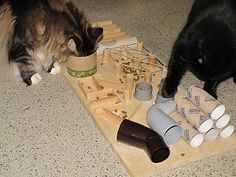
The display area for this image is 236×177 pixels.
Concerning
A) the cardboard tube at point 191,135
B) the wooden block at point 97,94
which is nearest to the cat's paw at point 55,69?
the wooden block at point 97,94

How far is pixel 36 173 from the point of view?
47.6 inches

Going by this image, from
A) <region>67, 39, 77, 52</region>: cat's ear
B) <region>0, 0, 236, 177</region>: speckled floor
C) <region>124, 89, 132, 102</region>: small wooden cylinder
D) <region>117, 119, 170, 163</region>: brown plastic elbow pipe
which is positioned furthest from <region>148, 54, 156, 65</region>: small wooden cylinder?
<region>117, 119, 170, 163</region>: brown plastic elbow pipe

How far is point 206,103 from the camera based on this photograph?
130cm

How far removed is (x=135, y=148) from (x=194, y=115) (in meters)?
0.24

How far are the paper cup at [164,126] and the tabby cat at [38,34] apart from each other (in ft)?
1.46

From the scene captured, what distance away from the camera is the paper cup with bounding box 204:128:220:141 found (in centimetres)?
129

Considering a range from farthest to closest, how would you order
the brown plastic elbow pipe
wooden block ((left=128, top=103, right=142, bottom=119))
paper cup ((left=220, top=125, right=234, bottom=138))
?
wooden block ((left=128, top=103, right=142, bottom=119)) < paper cup ((left=220, top=125, right=234, bottom=138)) < the brown plastic elbow pipe

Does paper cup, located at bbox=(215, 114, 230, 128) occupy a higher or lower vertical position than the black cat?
lower

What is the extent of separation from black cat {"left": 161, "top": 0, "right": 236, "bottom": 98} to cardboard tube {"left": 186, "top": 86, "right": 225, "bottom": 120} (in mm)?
77

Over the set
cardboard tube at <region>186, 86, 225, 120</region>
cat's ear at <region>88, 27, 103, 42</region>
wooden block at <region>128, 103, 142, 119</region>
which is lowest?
wooden block at <region>128, 103, 142, 119</region>

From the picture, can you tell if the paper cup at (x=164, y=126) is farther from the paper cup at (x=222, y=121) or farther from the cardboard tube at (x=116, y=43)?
the cardboard tube at (x=116, y=43)

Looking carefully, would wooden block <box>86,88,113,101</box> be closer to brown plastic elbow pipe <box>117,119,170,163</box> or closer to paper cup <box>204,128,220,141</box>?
brown plastic elbow pipe <box>117,119,170,163</box>

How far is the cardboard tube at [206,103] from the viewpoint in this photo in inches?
50.0

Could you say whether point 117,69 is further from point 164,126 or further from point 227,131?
point 227,131
